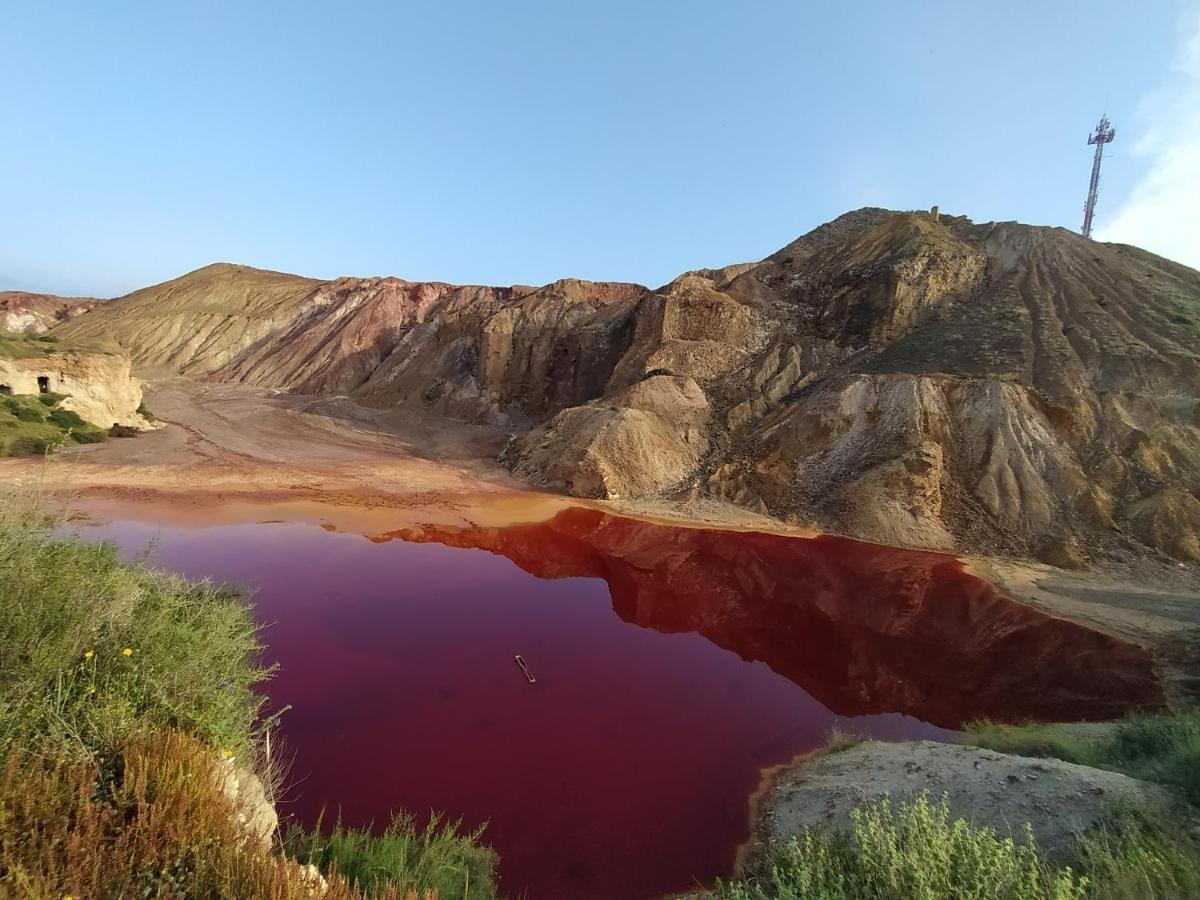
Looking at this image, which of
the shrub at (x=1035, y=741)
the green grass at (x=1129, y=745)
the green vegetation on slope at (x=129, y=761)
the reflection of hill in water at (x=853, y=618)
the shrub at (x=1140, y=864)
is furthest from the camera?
the reflection of hill in water at (x=853, y=618)

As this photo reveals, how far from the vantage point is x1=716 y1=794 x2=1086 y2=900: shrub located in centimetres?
346

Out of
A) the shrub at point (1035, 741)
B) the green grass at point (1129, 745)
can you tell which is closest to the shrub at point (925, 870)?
the green grass at point (1129, 745)

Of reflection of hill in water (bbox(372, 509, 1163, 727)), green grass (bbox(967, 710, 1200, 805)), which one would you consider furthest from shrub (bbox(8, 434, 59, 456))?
green grass (bbox(967, 710, 1200, 805))

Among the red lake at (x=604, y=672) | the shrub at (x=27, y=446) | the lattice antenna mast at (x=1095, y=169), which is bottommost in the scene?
the red lake at (x=604, y=672)

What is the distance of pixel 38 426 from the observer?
2191 centimetres

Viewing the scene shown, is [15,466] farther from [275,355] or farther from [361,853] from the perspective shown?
[275,355]

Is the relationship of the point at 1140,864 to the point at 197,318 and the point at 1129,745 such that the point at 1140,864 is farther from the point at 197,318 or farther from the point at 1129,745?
the point at 197,318

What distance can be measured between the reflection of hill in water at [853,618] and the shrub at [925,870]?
560 cm

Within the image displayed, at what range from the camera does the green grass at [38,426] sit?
2063cm

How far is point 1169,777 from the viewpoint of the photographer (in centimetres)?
544

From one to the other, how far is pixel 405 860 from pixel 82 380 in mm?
30290

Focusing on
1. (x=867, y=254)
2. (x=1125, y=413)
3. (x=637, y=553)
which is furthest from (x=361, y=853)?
(x=867, y=254)

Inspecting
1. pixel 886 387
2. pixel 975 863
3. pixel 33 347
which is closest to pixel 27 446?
pixel 33 347

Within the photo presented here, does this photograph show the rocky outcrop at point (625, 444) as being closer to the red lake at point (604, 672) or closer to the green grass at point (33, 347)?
the red lake at point (604, 672)
